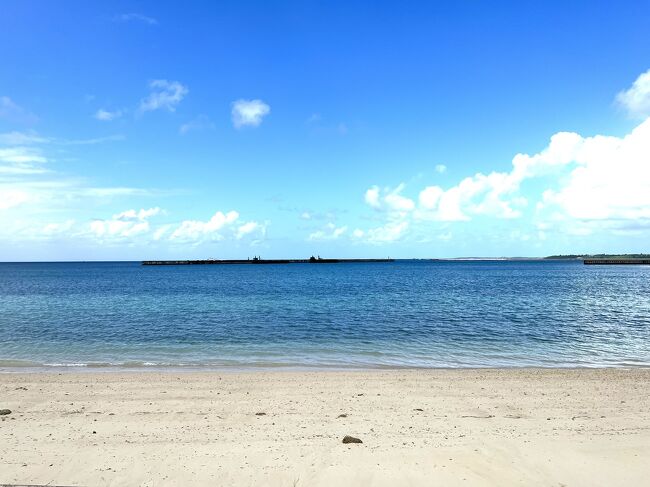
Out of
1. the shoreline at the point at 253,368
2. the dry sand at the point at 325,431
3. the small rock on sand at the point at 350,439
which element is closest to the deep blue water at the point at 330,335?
the shoreline at the point at 253,368

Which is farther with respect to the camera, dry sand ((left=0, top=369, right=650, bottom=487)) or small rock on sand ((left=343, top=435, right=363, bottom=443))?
small rock on sand ((left=343, top=435, right=363, bottom=443))

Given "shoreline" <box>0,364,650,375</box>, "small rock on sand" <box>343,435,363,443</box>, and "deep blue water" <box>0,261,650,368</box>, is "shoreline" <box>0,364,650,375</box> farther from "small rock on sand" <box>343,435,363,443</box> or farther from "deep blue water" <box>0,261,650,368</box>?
"small rock on sand" <box>343,435,363,443</box>

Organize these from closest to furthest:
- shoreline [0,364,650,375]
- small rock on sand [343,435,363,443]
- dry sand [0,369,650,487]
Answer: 1. dry sand [0,369,650,487]
2. small rock on sand [343,435,363,443]
3. shoreline [0,364,650,375]

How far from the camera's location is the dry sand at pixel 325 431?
702cm

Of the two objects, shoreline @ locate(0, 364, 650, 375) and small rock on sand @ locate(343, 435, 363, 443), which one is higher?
small rock on sand @ locate(343, 435, 363, 443)

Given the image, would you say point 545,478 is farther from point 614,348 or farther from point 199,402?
point 614,348

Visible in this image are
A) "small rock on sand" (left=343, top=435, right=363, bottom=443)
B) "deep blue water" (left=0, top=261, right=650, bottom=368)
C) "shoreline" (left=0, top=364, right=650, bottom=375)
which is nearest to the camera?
"small rock on sand" (left=343, top=435, right=363, bottom=443)

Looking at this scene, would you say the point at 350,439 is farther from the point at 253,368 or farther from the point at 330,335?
the point at 330,335

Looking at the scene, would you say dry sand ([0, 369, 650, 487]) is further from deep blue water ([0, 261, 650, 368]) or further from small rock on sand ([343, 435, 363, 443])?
deep blue water ([0, 261, 650, 368])

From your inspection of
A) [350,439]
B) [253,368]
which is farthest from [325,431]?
[253,368]

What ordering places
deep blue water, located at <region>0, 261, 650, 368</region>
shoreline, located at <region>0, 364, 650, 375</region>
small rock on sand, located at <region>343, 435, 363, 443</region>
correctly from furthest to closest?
deep blue water, located at <region>0, 261, 650, 368</region>, shoreline, located at <region>0, 364, 650, 375</region>, small rock on sand, located at <region>343, 435, 363, 443</region>

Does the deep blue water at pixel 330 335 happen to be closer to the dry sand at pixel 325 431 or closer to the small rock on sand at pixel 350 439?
the dry sand at pixel 325 431

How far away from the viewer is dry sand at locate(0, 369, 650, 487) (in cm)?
702

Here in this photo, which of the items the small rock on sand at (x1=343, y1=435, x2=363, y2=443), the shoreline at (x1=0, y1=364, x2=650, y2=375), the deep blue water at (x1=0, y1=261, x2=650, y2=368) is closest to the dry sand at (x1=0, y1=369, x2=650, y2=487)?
the small rock on sand at (x1=343, y1=435, x2=363, y2=443)
